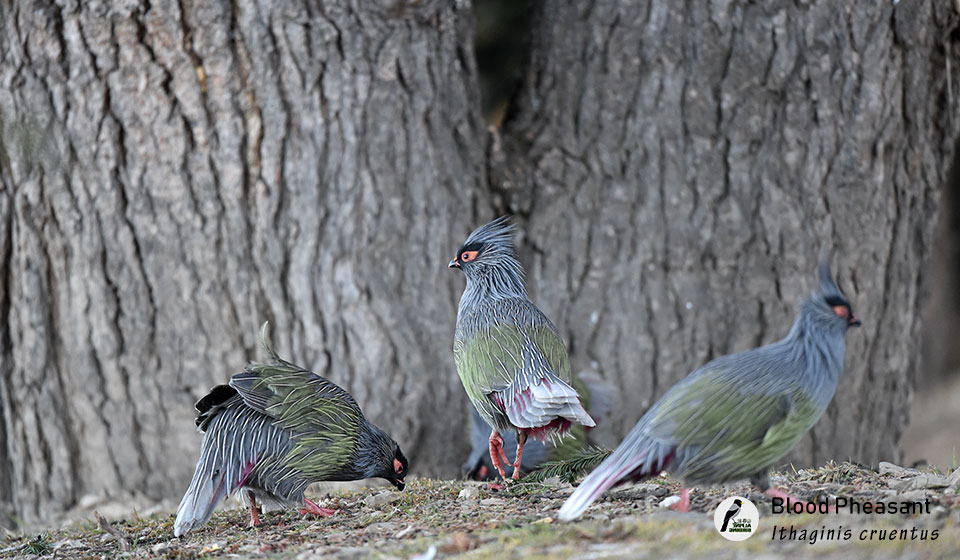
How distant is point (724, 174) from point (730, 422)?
277 centimetres

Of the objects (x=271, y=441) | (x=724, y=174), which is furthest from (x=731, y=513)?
(x=724, y=174)

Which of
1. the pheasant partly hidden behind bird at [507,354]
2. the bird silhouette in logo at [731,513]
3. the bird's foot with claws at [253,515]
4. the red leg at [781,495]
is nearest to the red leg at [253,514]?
the bird's foot with claws at [253,515]

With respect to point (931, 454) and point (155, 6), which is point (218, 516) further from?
point (931, 454)

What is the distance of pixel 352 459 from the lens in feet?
14.5

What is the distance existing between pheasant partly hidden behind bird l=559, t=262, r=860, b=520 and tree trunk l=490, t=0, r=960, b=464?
2.33m

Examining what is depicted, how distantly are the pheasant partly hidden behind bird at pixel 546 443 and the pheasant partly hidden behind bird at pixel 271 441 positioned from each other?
926mm

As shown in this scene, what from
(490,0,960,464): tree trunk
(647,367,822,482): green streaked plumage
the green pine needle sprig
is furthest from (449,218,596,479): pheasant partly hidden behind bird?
(490,0,960,464): tree trunk

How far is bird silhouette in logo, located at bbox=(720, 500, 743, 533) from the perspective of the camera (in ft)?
10.9

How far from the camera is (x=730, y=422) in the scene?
354 centimetres

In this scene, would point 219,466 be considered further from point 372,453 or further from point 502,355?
point 502,355

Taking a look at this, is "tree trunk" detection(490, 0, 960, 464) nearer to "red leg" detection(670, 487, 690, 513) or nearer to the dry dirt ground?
the dry dirt ground

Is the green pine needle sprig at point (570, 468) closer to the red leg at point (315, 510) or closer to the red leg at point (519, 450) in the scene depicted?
the red leg at point (519, 450)

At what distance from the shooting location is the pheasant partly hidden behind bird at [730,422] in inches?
140

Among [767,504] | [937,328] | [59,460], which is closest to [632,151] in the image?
[767,504]
